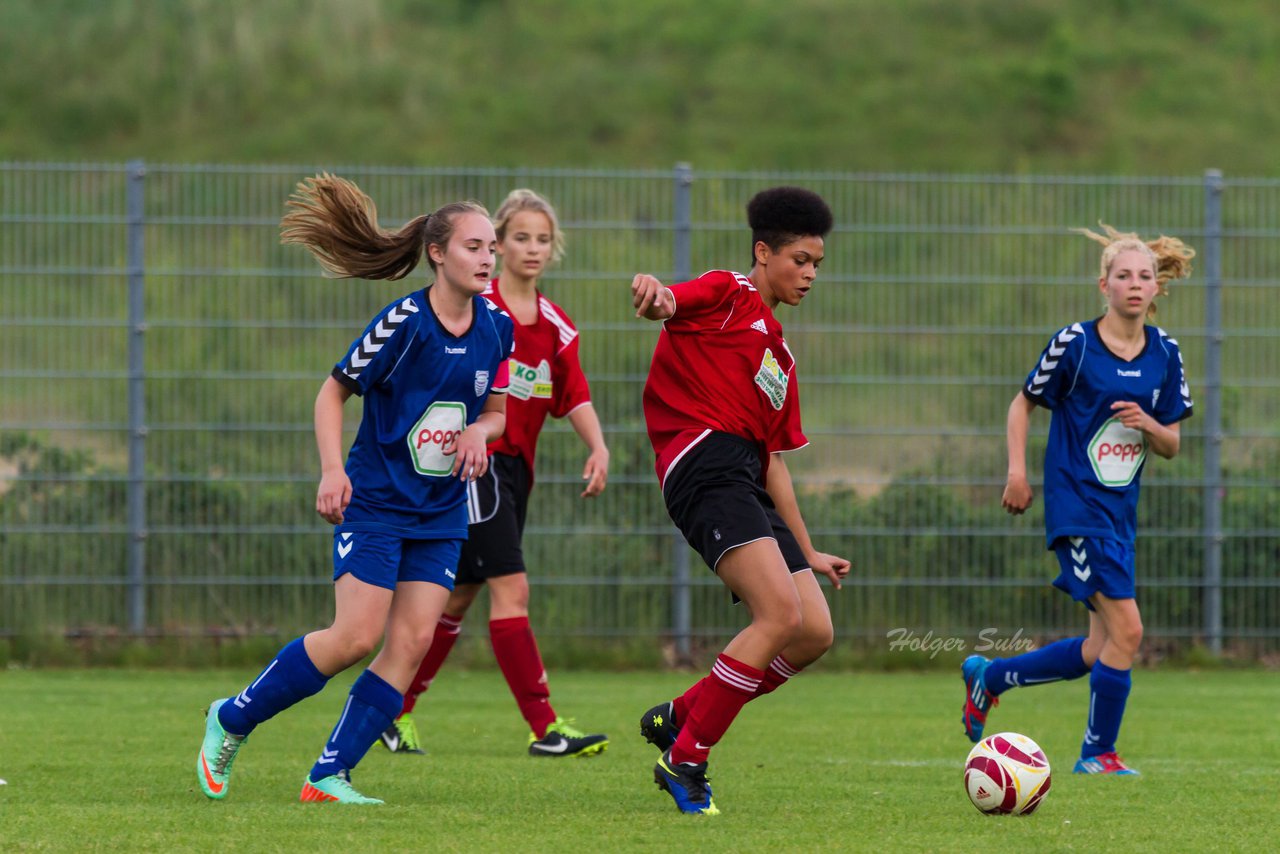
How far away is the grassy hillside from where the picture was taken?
92.0 ft

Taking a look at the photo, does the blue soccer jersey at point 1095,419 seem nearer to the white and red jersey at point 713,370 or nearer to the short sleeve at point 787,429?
the short sleeve at point 787,429

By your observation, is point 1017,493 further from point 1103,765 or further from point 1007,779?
point 1007,779

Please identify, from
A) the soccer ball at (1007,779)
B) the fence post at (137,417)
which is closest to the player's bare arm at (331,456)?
the soccer ball at (1007,779)

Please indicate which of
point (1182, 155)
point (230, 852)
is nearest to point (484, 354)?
point (230, 852)

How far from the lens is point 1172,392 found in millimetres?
7320

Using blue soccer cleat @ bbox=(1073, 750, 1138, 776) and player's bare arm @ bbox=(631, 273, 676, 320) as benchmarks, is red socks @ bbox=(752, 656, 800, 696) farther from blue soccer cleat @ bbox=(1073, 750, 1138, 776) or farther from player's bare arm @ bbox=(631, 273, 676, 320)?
blue soccer cleat @ bbox=(1073, 750, 1138, 776)

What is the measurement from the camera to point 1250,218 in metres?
11.7

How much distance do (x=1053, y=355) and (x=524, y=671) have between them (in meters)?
2.46

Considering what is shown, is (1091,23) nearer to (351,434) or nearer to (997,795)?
(351,434)

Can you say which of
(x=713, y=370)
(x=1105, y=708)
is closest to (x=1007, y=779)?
(x=1105, y=708)

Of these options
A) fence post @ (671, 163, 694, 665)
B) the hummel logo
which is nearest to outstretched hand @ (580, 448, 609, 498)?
the hummel logo

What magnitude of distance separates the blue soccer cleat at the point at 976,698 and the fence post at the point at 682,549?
387cm

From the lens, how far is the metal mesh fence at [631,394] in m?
11.1

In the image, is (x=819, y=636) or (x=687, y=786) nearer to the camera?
(x=687, y=786)
